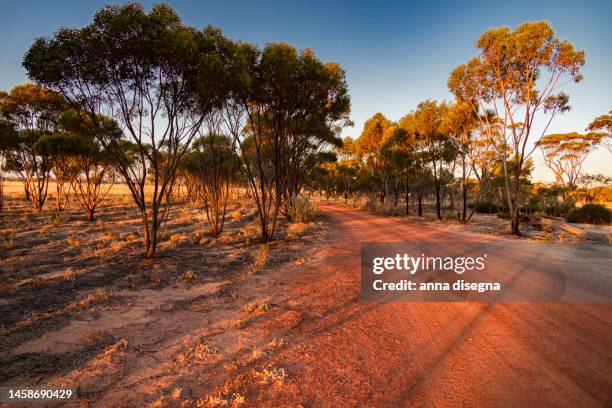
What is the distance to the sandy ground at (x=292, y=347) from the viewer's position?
3486mm

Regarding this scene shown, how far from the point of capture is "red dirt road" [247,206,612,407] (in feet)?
11.2

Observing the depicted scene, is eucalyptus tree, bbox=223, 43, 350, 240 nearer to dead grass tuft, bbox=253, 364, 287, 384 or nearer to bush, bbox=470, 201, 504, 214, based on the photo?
dead grass tuft, bbox=253, 364, 287, 384

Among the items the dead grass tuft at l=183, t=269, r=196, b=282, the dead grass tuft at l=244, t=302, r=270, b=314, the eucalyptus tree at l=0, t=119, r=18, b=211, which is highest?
the eucalyptus tree at l=0, t=119, r=18, b=211

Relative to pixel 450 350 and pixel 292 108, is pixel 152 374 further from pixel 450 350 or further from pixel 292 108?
pixel 292 108

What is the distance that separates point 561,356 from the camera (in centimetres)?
410

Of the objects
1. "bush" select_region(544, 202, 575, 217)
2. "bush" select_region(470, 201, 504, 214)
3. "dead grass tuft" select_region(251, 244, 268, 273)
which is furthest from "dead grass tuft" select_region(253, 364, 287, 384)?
"bush" select_region(470, 201, 504, 214)

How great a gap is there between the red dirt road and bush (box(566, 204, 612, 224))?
88.8ft

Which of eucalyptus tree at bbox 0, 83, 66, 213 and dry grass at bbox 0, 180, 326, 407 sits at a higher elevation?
eucalyptus tree at bbox 0, 83, 66, 213

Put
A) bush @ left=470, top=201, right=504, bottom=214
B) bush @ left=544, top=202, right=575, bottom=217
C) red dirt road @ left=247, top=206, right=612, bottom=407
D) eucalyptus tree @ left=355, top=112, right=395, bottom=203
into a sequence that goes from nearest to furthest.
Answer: red dirt road @ left=247, top=206, right=612, bottom=407, eucalyptus tree @ left=355, top=112, right=395, bottom=203, bush @ left=544, top=202, right=575, bottom=217, bush @ left=470, top=201, right=504, bottom=214

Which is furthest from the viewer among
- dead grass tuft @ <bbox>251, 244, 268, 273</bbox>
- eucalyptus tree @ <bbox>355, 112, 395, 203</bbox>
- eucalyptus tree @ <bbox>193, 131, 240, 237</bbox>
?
eucalyptus tree @ <bbox>355, 112, 395, 203</bbox>

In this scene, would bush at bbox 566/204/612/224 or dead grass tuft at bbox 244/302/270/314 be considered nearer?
dead grass tuft at bbox 244/302/270/314

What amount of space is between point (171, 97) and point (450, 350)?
1213 cm

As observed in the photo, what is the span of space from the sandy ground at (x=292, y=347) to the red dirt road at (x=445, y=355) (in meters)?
0.02

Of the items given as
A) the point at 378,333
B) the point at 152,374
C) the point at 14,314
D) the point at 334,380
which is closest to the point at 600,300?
the point at 378,333
